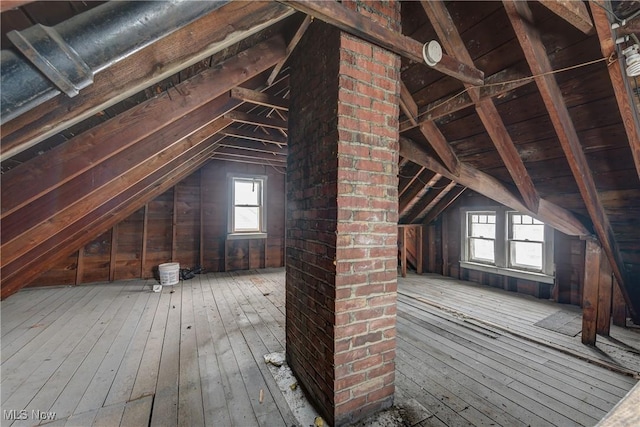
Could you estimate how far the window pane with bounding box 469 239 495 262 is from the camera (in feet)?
16.4

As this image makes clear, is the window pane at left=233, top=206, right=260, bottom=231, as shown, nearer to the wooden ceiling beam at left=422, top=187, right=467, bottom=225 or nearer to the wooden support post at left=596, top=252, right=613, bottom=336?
the wooden ceiling beam at left=422, top=187, right=467, bottom=225

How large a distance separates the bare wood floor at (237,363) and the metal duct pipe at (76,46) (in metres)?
1.85

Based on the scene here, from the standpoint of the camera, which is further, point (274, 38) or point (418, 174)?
point (418, 174)

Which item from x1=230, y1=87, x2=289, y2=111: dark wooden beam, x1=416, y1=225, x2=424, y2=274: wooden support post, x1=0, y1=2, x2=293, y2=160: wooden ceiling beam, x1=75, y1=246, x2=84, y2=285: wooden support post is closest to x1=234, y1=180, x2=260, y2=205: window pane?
x1=75, y1=246, x2=84, y2=285: wooden support post

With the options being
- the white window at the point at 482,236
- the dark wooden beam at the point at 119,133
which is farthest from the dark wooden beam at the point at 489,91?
the white window at the point at 482,236

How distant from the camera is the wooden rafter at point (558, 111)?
4.65ft

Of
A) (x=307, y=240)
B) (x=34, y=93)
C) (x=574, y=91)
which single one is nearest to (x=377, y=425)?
(x=307, y=240)

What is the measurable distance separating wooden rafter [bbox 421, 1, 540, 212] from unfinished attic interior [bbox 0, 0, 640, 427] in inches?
0.6

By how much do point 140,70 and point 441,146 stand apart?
8.25ft

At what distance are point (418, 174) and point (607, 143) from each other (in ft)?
8.66

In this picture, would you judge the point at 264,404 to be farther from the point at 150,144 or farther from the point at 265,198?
the point at 265,198

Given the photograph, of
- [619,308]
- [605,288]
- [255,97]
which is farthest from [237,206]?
[619,308]

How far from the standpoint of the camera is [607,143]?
188cm

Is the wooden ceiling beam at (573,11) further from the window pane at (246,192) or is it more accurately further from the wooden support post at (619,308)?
the window pane at (246,192)
